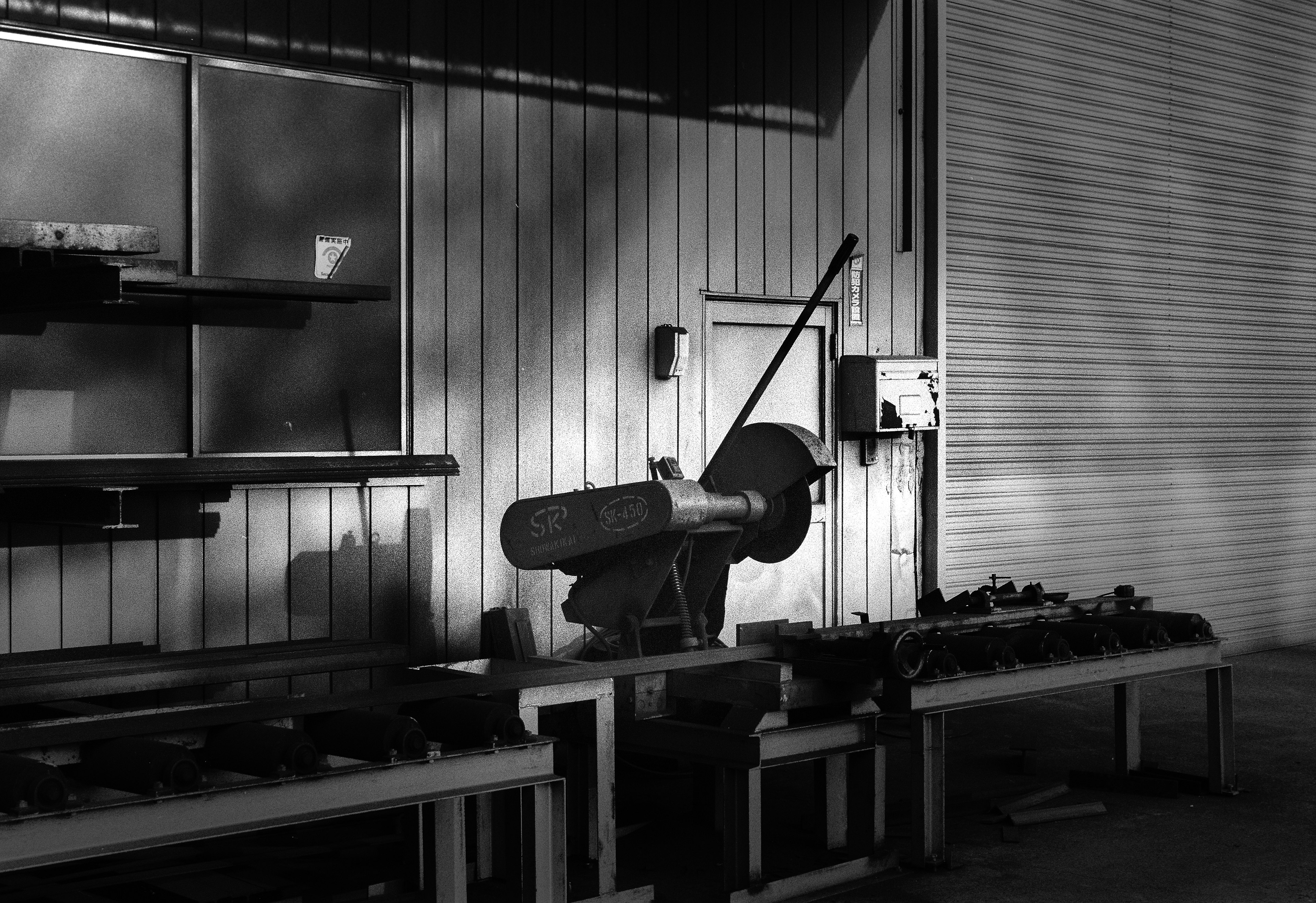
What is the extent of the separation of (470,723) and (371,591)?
1944 millimetres

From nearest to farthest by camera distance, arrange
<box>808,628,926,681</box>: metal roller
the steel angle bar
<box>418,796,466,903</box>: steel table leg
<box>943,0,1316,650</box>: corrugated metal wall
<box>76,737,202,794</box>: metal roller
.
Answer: <box>76,737,202,794</box>: metal roller → <box>418,796,466,903</box>: steel table leg → <box>808,628,926,681</box>: metal roller → the steel angle bar → <box>943,0,1316,650</box>: corrugated metal wall

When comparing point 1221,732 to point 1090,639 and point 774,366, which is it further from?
point 774,366

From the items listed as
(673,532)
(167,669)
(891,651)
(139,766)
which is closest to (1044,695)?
(891,651)

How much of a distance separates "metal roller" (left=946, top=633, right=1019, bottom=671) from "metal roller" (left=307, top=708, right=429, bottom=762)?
85.9 inches

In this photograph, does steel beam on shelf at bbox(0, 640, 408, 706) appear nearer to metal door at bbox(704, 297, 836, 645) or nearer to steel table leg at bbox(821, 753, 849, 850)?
steel table leg at bbox(821, 753, 849, 850)

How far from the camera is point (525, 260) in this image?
20.1 ft

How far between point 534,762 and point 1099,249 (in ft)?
21.7

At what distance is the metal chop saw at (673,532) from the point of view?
4508 mm

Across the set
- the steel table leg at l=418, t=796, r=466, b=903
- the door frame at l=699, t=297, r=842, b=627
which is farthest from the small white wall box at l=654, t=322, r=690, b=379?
the steel table leg at l=418, t=796, r=466, b=903

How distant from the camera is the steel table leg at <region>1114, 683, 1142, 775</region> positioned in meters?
6.28

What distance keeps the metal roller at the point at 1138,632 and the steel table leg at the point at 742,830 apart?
192 centimetres

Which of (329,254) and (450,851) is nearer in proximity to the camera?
(450,851)

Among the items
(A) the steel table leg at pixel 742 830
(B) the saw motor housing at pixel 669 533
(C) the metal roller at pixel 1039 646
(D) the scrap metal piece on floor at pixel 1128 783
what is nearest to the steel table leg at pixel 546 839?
(A) the steel table leg at pixel 742 830

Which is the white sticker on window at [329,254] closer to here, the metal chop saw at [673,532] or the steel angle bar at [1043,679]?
the metal chop saw at [673,532]
